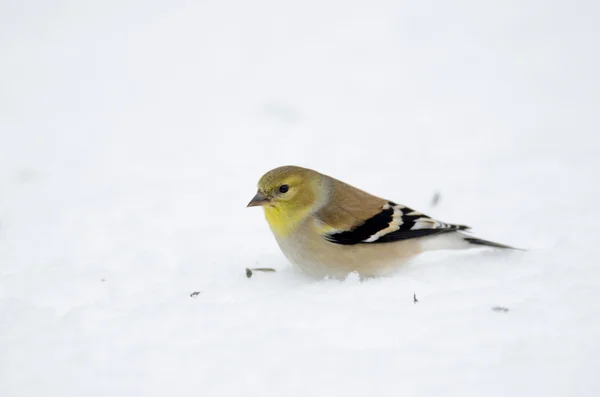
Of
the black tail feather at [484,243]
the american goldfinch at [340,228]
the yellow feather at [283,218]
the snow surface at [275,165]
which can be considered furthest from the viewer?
the black tail feather at [484,243]

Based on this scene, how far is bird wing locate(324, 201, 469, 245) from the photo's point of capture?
5121 mm

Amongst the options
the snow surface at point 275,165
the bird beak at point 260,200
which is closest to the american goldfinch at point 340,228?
the bird beak at point 260,200

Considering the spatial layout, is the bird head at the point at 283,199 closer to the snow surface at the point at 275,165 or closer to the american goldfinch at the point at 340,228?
the american goldfinch at the point at 340,228

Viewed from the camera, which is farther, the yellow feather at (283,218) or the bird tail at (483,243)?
the bird tail at (483,243)

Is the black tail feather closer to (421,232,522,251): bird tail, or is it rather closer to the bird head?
(421,232,522,251): bird tail

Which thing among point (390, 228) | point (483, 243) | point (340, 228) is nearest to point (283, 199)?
point (340, 228)

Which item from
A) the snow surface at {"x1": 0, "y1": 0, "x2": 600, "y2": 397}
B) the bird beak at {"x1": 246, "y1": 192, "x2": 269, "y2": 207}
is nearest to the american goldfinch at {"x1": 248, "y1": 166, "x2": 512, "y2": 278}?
the bird beak at {"x1": 246, "y1": 192, "x2": 269, "y2": 207}

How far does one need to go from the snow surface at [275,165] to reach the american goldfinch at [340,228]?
0.23m

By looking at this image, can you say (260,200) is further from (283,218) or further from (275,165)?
(275,165)

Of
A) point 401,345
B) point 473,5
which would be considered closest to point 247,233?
point 401,345

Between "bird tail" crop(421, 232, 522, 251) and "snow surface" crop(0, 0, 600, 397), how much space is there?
0.23 m

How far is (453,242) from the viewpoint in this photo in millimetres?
5637

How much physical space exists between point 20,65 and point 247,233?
614 cm

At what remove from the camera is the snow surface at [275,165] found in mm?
3590
